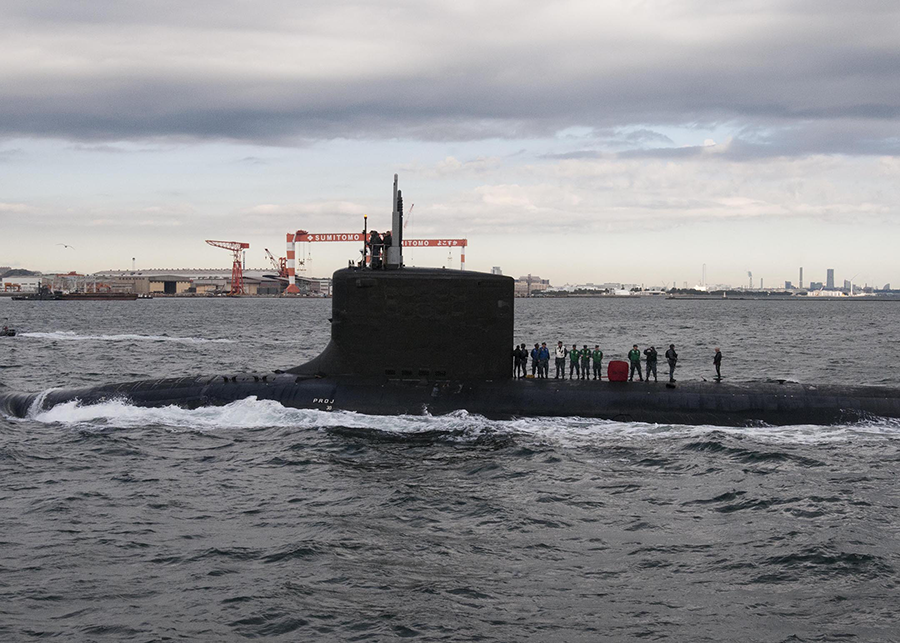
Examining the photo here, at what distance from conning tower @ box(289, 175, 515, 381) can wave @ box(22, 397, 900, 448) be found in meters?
1.44

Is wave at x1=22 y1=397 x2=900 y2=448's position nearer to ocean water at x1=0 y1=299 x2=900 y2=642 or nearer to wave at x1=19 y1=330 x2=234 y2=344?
ocean water at x1=0 y1=299 x2=900 y2=642

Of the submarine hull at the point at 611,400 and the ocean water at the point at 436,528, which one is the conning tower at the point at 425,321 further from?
the ocean water at the point at 436,528

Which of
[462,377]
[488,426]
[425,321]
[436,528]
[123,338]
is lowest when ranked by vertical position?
[436,528]

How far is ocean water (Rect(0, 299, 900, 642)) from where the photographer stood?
1113 centimetres

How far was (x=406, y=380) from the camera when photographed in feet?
72.6

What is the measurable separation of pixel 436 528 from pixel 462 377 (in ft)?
25.4

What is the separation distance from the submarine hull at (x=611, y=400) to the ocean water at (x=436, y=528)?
405mm

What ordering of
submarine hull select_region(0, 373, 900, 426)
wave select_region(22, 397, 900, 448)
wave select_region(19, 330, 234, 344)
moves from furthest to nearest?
1. wave select_region(19, 330, 234, 344)
2. submarine hull select_region(0, 373, 900, 426)
3. wave select_region(22, 397, 900, 448)

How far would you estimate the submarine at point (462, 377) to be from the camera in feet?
70.6

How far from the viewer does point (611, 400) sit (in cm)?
2172

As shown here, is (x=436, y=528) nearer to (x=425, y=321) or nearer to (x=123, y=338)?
(x=425, y=321)

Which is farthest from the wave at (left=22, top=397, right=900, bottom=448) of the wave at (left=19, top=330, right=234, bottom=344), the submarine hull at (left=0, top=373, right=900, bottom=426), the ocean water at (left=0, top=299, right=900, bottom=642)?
the wave at (left=19, top=330, right=234, bottom=344)

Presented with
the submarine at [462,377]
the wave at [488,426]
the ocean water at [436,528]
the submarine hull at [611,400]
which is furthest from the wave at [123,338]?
the submarine at [462,377]

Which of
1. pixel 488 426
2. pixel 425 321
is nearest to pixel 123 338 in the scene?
pixel 425 321
